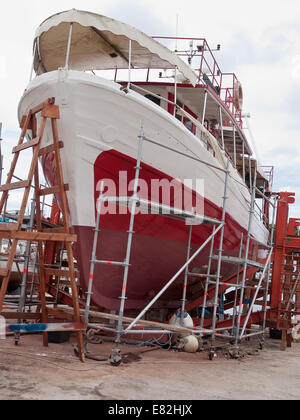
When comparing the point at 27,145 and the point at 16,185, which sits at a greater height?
the point at 27,145

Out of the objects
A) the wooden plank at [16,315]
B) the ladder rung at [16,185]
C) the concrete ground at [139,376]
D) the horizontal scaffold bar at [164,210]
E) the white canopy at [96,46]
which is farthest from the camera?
the white canopy at [96,46]

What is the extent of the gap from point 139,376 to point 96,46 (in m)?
5.36

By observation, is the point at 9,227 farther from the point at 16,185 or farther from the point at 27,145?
the point at 27,145

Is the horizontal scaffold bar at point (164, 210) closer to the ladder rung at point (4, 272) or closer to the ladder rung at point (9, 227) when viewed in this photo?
the ladder rung at point (9, 227)

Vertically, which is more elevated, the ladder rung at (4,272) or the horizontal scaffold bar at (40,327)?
the ladder rung at (4,272)

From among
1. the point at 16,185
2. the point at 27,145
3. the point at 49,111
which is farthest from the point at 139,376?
the point at 49,111

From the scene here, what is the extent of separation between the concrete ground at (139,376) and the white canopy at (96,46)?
14.4ft

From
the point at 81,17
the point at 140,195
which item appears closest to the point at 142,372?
the point at 140,195

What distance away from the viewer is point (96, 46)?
7129mm

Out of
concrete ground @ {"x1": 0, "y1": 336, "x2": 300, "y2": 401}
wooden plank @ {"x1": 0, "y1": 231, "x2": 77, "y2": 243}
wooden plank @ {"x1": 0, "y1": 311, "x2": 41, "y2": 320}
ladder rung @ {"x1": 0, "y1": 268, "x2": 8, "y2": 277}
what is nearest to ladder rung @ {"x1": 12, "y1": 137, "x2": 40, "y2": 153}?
wooden plank @ {"x1": 0, "y1": 231, "x2": 77, "y2": 243}

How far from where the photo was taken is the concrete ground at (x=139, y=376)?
13.1 feet

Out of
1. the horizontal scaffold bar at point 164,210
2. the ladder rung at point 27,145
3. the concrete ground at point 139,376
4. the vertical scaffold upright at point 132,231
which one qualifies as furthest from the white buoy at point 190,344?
the ladder rung at point 27,145

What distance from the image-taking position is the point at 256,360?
6.85 meters
